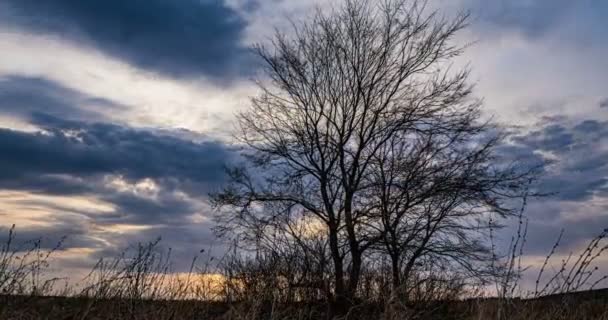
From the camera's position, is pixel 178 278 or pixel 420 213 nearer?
pixel 178 278

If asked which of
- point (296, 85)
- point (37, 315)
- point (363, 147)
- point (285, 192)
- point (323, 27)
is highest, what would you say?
point (323, 27)

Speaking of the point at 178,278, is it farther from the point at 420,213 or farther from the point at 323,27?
the point at 323,27

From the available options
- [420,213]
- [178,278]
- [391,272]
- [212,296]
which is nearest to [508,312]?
[178,278]

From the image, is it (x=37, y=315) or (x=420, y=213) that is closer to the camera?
(x=37, y=315)

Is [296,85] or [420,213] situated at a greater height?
[296,85]

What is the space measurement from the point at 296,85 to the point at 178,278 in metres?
9.22

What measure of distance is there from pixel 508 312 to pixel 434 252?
27.2 ft

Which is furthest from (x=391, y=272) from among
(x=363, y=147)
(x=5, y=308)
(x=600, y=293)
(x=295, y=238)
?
(x=5, y=308)

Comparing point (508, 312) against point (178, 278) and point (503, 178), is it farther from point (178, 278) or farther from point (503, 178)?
point (503, 178)

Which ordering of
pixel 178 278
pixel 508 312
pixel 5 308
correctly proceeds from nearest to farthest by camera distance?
pixel 5 308 < pixel 508 312 < pixel 178 278

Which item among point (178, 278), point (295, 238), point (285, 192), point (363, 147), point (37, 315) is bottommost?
point (37, 315)

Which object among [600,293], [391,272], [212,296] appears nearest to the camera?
[212,296]

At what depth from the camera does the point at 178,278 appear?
9.57 meters

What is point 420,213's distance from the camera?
653 inches
